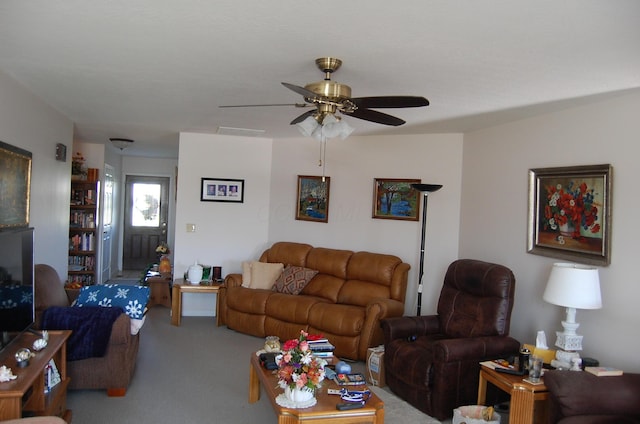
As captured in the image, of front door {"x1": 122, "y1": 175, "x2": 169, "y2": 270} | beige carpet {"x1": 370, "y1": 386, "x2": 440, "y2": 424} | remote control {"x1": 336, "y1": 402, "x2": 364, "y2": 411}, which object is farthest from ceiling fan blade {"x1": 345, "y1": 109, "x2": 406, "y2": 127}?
front door {"x1": 122, "y1": 175, "x2": 169, "y2": 270}

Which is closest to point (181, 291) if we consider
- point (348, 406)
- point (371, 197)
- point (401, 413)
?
point (371, 197)

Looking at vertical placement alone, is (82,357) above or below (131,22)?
below

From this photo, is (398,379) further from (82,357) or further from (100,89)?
(100,89)

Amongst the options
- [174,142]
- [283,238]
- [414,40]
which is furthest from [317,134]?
[174,142]

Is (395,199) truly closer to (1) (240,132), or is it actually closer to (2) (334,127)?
(1) (240,132)

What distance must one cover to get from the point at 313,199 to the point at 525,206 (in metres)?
2.60

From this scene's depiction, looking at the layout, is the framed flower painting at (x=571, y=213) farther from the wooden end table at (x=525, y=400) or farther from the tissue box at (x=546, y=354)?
the wooden end table at (x=525, y=400)

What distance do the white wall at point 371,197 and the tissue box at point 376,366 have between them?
1251 mm

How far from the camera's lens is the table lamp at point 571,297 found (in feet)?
9.74

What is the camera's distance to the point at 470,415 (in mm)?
3059

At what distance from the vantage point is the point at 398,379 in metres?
3.63

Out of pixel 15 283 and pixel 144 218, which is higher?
pixel 144 218

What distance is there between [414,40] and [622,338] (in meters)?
2.29

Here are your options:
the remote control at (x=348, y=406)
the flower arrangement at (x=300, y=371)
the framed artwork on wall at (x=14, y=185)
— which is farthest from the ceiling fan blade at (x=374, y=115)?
the framed artwork on wall at (x=14, y=185)
